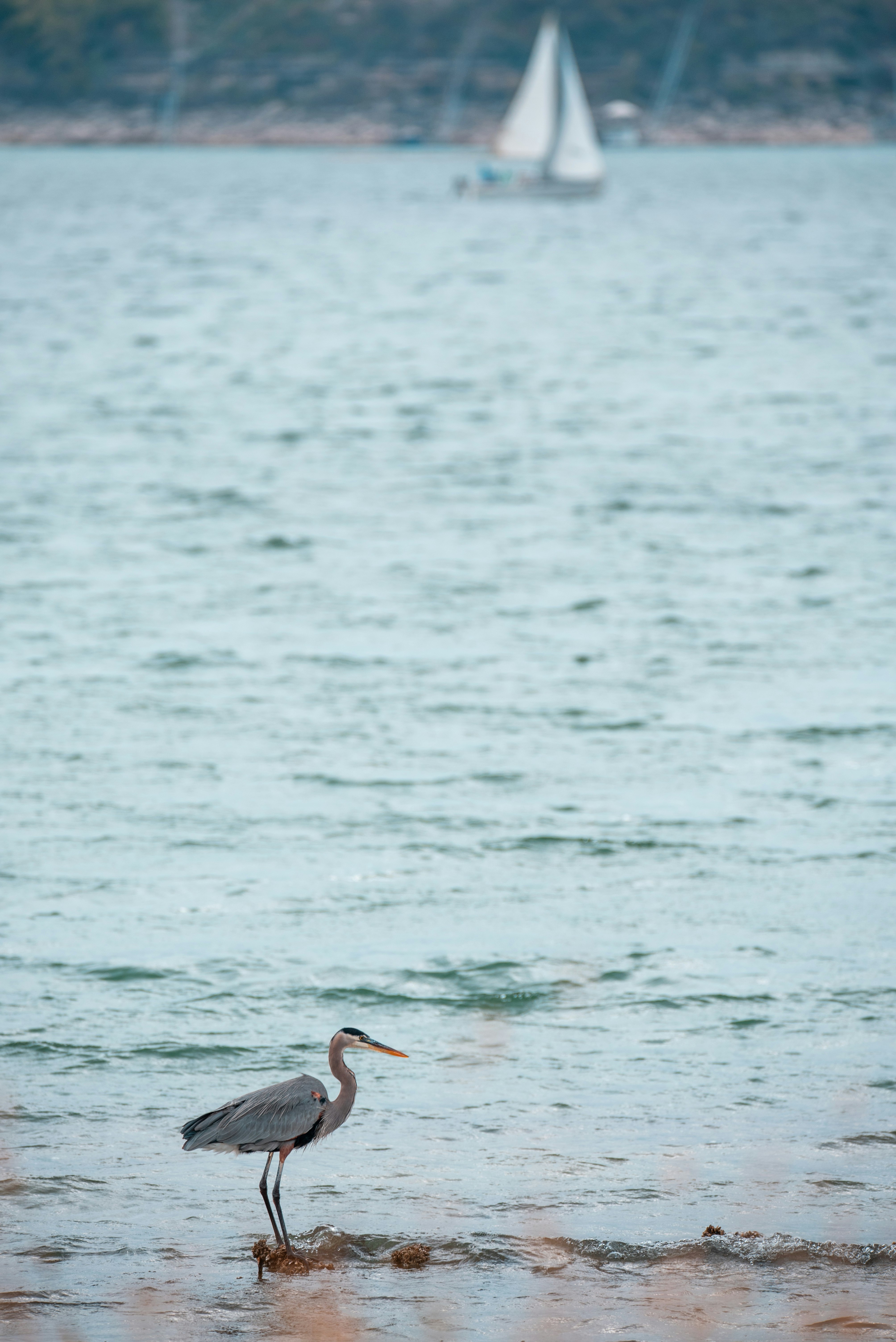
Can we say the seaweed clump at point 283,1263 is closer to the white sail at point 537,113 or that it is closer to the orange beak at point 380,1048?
the orange beak at point 380,1048

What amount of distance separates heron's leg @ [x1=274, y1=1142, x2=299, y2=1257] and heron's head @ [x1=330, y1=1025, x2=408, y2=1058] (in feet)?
1.35

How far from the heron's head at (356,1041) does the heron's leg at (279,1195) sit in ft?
1.35

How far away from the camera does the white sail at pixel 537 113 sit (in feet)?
339

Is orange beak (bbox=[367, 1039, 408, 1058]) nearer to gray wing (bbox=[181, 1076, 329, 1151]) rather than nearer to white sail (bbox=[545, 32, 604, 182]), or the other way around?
gray wing (bbox=[181, 1076, 329, 1151])

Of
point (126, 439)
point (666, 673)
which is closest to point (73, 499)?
point (126, 439)

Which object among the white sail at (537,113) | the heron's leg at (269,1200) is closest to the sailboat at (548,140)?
the white sail at (537,113)

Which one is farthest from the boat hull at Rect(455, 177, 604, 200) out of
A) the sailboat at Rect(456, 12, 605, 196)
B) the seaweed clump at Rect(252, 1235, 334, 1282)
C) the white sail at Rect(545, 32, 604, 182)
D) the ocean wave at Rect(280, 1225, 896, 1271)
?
the seaweed clump at Rect(252, 1235, 334, 1282)

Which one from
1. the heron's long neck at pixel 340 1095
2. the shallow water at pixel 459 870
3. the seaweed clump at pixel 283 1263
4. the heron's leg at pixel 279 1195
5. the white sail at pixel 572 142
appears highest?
the heron's long neck at pixel 340 1095

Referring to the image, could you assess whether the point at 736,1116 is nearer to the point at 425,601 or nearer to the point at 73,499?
the point at 425,601

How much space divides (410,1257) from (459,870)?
4.78 m

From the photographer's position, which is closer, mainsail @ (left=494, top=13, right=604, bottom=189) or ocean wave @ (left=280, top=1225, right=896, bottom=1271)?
ocean wave @ (left=280, top=1225, right=896, bottom=1271)

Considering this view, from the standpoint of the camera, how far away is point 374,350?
47156 mm

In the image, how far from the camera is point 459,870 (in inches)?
471

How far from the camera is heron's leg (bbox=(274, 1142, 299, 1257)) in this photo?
7070 millimetres
